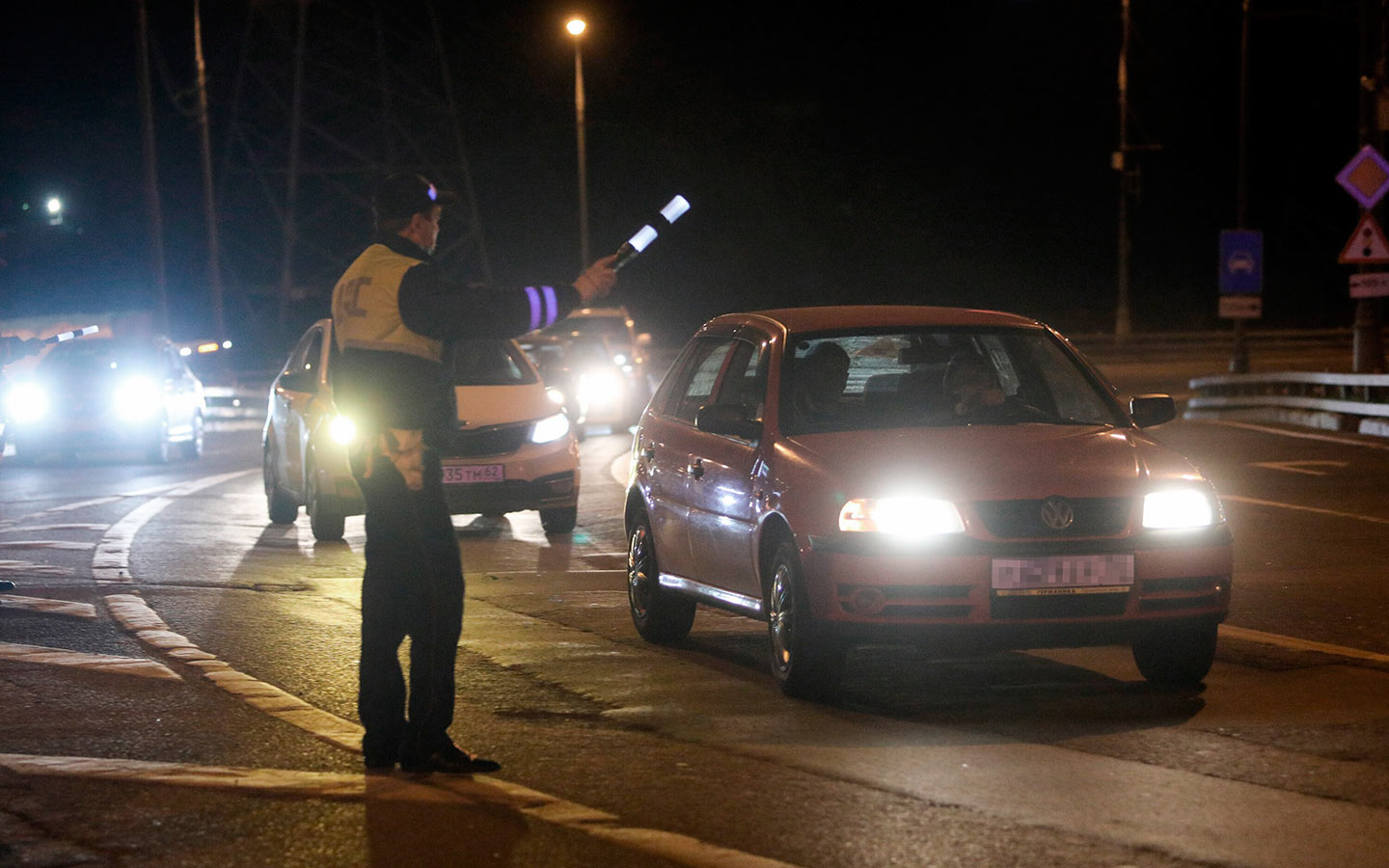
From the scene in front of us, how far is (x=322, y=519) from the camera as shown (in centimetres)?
1484

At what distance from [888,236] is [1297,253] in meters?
17.8

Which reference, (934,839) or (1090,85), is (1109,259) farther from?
(934,839)

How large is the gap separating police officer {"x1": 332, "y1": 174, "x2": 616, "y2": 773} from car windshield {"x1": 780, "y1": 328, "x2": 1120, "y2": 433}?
2255 mm

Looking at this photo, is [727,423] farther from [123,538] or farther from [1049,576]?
[123,538]

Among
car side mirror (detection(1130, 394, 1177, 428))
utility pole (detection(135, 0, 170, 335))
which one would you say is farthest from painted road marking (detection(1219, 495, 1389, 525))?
utility pole (detection(135, 0, 170, 335))

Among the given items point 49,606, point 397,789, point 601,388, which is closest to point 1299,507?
point 49,606

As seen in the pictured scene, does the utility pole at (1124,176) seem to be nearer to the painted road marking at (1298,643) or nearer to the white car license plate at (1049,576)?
the painted road marking at (1298,643)

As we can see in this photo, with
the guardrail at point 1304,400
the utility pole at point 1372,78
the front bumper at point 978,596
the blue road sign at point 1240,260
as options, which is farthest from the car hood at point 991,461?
the blue road sign at point 1240,260

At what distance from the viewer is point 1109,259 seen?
87250 mm

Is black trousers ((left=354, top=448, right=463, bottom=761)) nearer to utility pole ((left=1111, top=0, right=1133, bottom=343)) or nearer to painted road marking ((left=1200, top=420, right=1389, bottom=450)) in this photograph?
painted road marking ((left=1200, top=420, right=1389, bottom=450))

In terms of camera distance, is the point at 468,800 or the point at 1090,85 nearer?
the point at 468,800

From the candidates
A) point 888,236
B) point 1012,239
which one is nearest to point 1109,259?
point 1012,239

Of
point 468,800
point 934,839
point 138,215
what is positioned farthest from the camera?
point 138,215

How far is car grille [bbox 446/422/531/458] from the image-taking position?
14.9m
